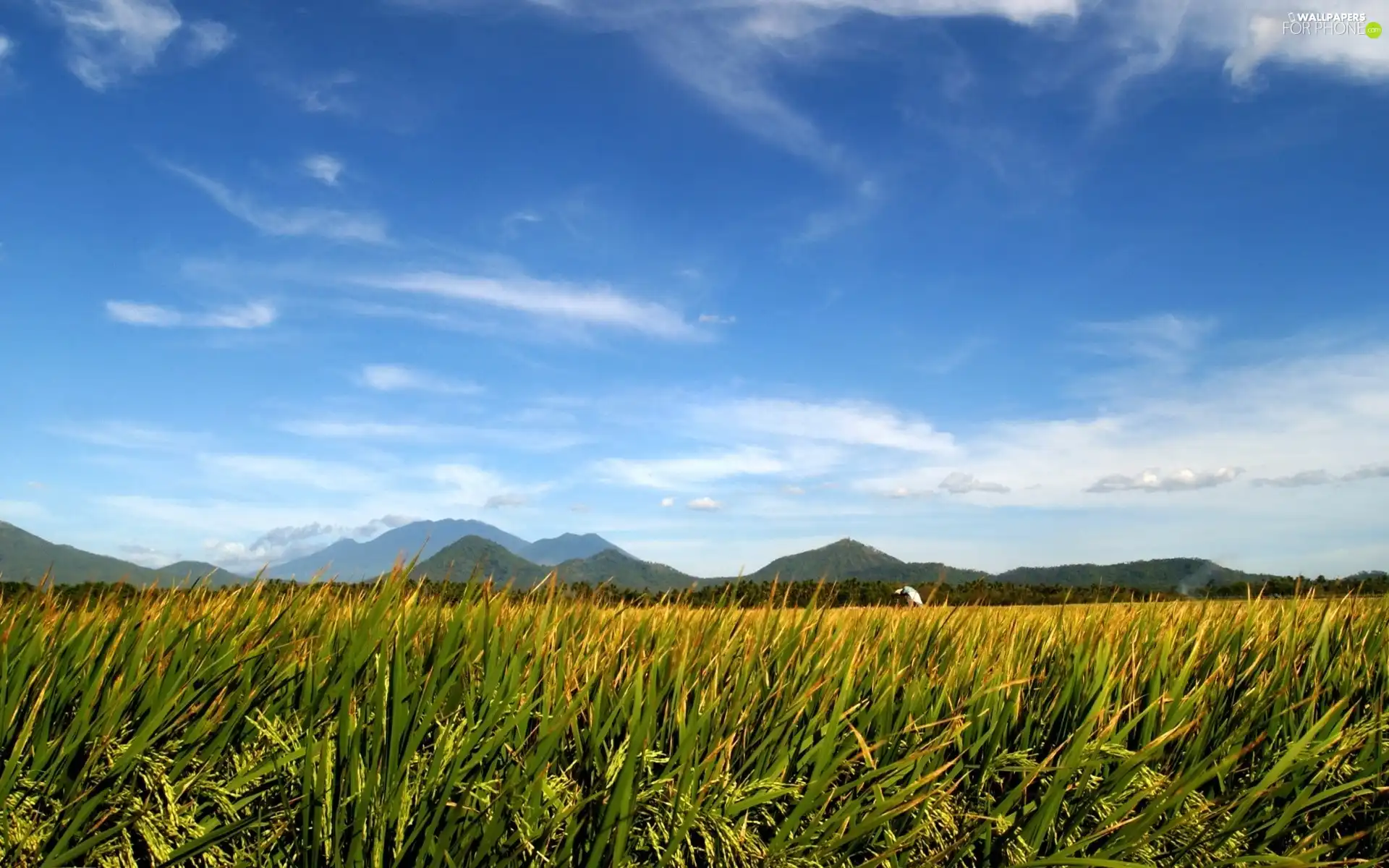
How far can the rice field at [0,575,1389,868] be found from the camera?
8.32ft

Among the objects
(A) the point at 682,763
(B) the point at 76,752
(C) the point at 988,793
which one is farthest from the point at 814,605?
(B) the point at 76,752

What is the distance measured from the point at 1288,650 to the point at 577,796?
3.66m

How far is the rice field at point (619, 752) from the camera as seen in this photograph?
2.54 metres

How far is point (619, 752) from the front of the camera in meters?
2.71

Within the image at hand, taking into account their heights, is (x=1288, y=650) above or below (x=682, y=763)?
above

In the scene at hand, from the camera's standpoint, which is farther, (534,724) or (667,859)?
(534,724)

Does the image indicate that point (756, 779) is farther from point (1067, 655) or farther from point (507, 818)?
point (1067, 655)

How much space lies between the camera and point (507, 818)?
8.38 ft

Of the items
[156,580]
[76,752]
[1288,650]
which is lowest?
[76,752]

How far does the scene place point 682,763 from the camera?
8.54ft

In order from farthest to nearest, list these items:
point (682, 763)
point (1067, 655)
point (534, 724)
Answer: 1. point (1067, 655)
2. point (534, 724)
3. point (682, 763)

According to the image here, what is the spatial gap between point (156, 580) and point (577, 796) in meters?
3.19

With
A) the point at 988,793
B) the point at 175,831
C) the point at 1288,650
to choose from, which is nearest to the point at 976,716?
the point at 988,793

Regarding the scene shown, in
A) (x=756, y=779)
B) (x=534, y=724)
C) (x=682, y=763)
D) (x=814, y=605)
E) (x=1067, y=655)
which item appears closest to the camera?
(x=682, y=763)
